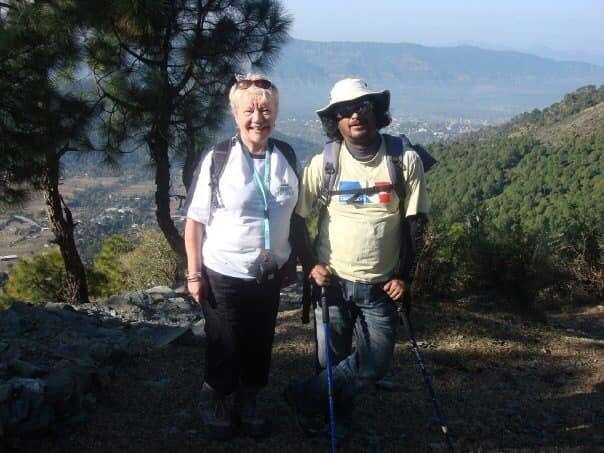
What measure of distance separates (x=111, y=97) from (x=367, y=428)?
235 inches

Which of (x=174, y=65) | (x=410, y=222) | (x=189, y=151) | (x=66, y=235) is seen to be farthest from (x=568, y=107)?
(x=410, y=222)

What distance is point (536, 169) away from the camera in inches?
1293

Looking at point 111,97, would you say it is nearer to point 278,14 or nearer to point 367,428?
point 278,14

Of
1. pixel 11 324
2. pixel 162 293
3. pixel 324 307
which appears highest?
pixel 324 307

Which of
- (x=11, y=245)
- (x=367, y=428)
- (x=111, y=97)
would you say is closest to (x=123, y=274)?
(x=111, y=97)

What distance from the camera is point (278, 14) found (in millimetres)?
8820

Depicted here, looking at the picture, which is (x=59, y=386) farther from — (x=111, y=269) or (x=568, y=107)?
(x=568, y=107)

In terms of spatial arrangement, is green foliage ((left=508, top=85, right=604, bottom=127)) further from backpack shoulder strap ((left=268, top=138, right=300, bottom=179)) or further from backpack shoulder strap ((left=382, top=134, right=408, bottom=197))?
backpack shoulder strap ((left=268, top=138, right=300, bottom=179))

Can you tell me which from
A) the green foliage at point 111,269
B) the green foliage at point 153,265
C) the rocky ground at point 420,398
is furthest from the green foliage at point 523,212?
the green foliage at point 111,269

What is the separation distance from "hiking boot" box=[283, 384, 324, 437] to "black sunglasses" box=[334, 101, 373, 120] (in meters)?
1.25

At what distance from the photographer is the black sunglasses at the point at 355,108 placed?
2518mm

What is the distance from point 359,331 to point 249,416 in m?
0.69

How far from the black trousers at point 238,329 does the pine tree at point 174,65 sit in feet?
18.2

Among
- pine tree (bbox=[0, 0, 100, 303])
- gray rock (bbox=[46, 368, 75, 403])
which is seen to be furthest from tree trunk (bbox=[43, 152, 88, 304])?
gray rock (bbox=[46, 368, 75, 403])
